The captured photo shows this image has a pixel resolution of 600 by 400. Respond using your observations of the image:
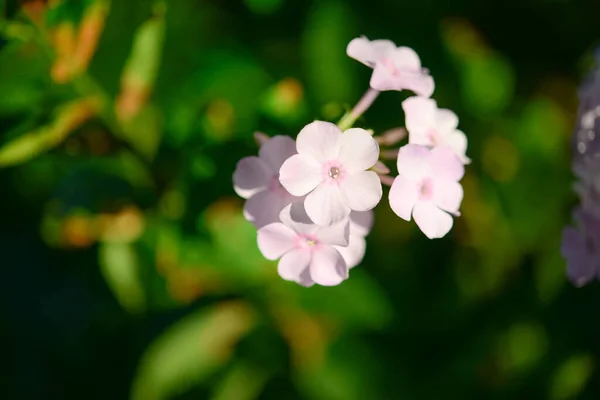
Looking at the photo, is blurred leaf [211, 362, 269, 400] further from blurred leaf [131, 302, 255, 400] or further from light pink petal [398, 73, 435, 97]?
light pink petal [398, 73, 435, 97]

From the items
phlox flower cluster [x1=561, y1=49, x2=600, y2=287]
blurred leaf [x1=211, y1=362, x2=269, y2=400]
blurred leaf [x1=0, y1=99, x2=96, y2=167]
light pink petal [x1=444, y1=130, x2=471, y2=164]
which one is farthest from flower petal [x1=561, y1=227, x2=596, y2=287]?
blurred leaf [x1=0, y1=99, x2=96, y2=167]

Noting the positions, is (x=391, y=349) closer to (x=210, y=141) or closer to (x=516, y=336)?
(x=516, y=336)

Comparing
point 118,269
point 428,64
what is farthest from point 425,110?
point 118,269

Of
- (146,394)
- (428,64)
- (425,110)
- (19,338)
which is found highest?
(425,110)

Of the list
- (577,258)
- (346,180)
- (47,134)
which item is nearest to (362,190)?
(346,180)

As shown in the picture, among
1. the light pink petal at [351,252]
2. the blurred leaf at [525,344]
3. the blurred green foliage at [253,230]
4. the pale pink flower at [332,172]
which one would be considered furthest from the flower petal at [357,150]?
the blurred leaf at [525,344]

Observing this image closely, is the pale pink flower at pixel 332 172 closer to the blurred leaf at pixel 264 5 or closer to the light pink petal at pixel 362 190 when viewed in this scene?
the light pink petal at pixel 362 190
